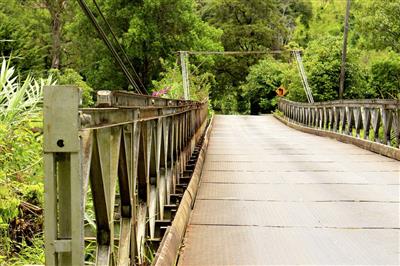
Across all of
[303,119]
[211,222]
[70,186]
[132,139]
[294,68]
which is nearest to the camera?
[70,186]

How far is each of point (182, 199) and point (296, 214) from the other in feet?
4.31

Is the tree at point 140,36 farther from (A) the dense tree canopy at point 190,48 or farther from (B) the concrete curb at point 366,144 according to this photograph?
(B) the concrete curb at point 366,144

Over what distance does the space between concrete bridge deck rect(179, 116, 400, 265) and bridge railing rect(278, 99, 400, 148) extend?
56.0 inches

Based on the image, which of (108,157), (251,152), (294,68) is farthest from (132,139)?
(294,68)

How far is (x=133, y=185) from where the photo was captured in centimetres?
322

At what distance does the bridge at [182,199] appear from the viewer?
81.0 inches

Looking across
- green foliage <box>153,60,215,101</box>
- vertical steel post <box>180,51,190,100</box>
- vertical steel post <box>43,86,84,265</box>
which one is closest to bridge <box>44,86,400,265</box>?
vertical steel post <box>43,86,84,265</box>

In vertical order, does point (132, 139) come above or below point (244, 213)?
above

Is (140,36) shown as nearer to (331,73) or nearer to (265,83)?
(265,83)

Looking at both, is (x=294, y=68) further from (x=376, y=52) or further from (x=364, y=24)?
(x=376, y=52)

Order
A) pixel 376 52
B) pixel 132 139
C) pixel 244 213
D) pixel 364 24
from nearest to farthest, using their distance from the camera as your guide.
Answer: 1. pixel 132 139
2. pixel 244 213
3. pixel 364 24
4. pixel 376 52

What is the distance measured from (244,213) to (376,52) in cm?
3661

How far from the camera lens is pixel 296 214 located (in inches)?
218

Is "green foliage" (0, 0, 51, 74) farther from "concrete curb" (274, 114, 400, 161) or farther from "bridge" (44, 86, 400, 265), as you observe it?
"bridge" (44, 86, 400, 265)
